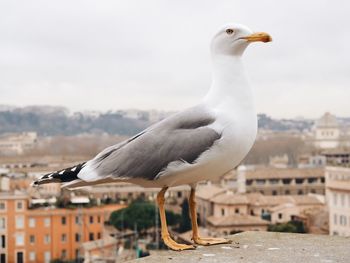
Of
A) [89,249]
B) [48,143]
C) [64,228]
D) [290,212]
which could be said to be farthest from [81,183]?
[48,143]

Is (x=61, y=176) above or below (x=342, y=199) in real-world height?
above

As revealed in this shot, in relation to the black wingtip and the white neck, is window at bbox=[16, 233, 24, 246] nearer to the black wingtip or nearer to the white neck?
the black wingtip

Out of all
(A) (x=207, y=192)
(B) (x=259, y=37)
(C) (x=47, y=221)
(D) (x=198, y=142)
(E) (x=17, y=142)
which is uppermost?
(E) (x=17, y=142)

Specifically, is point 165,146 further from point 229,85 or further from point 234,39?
point 234,39

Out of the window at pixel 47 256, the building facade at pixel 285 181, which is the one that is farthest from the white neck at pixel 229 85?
the building facade at pixel 285 181

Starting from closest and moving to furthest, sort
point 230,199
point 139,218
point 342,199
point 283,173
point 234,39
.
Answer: point 234,39 < point 342,199 < point 139,218 < point 230,199 < point 283,173

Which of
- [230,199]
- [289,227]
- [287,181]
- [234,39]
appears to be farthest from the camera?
[287,181]

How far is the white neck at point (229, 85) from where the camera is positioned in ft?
9.42

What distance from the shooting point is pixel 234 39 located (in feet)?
9.50

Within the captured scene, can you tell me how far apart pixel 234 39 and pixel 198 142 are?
0.41m

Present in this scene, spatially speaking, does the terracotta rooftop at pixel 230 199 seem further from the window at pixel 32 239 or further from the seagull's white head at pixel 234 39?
the seagull's white head at pixel 234 39

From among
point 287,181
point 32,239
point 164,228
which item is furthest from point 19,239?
point 164,228

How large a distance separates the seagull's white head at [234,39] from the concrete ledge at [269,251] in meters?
0.73

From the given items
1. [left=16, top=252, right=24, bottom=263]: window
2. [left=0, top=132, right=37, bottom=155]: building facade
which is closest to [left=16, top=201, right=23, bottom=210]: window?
[left=16, top=252, right=24, bottom=263]: window
